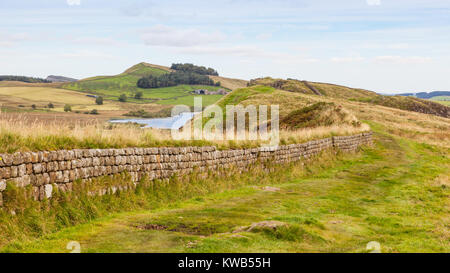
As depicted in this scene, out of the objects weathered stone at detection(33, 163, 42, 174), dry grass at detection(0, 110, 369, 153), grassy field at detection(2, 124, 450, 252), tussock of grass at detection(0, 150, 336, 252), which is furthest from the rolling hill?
weathered stone at detection(33, 163, 42, 174)

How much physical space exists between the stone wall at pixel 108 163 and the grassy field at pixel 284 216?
68 centimetres

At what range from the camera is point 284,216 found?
1230 cm

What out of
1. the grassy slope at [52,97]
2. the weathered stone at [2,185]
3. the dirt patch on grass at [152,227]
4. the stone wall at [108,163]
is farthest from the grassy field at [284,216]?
the grassy slope at [52,97]

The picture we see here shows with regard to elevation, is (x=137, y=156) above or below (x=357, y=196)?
above

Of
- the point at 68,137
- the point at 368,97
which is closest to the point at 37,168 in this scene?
the point at 68,137

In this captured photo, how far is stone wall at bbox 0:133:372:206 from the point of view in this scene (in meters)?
10.0

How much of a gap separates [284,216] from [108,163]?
195 inches
